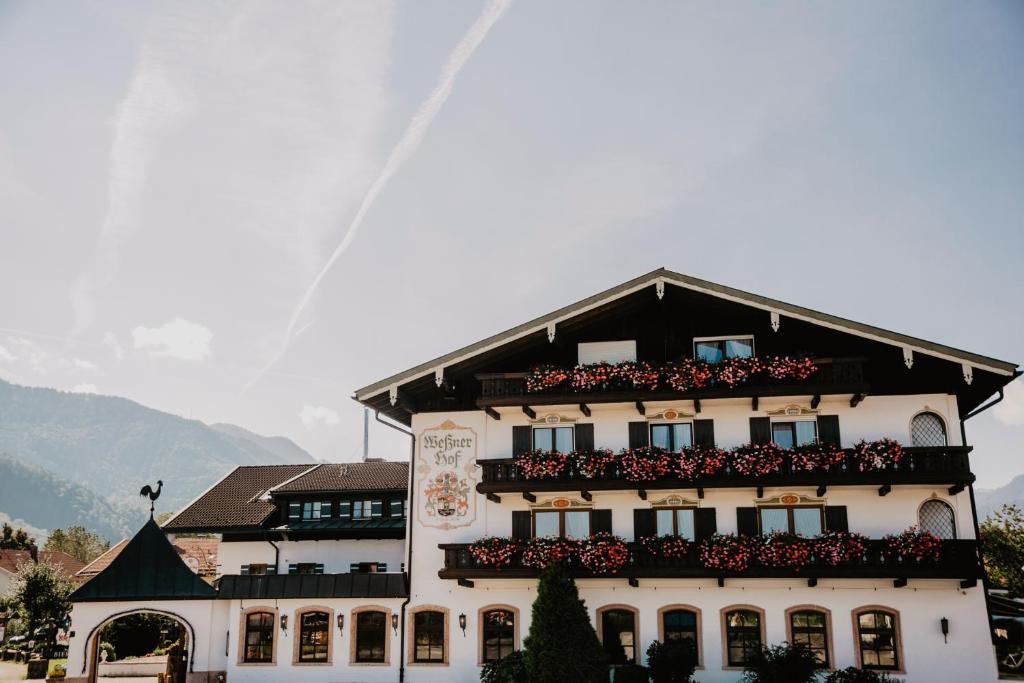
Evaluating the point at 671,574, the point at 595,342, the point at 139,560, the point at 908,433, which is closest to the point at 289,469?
the point at 139,560

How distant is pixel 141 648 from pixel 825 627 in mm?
29571

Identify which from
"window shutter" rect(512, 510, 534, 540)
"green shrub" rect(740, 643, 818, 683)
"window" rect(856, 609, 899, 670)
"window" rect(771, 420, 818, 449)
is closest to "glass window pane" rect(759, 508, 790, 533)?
"window" rect(771, 420, 818, 449)

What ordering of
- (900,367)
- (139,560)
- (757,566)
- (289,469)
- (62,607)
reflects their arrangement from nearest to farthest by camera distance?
1. (757,566)
2. (900,367)
3. (139,560)
4. (289,469)
5. (62,607)

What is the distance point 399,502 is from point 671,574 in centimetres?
1284

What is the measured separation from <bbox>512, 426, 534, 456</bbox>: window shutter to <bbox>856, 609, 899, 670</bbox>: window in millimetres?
10839

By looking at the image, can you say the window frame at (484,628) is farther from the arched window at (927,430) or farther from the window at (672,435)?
the arched window at (927,430)

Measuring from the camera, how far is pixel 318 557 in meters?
34.8

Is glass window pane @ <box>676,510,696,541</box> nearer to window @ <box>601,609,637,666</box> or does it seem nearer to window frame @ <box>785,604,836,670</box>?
window @ <box>601,609,637,666</box>

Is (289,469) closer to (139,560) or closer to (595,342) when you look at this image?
(139,560)

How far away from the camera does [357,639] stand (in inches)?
1131

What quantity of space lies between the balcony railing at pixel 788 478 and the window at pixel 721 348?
3795mm

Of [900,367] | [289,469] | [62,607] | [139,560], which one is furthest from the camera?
[62,607]

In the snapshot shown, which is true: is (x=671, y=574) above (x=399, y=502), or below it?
below

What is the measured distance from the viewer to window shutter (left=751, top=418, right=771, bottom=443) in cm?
2746
